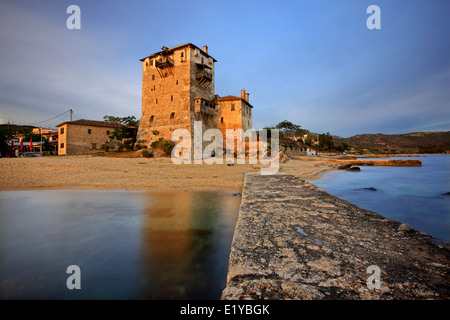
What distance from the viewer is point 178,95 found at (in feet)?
96.9

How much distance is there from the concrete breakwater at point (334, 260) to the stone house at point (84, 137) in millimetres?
37921

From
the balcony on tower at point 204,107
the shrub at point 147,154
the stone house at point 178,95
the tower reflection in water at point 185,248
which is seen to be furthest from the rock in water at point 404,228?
the balcony on tower at point 204,107

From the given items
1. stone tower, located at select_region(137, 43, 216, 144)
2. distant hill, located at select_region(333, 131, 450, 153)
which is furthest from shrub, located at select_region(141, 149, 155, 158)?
distant hill, located at select_region(333, 131, 450, 153)

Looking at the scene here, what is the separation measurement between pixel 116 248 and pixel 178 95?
96.5 feet

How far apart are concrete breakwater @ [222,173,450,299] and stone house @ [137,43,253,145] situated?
2720cm

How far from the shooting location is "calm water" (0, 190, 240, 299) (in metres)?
2.47

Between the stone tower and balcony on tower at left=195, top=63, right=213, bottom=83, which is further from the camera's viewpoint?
balcony on tower at left=195, top=63, right=213, bottom=83

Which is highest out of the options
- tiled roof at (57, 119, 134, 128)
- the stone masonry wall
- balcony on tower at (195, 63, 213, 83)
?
balcony on tower at (195, 63, 213, 83)

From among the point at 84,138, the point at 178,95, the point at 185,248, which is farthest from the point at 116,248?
the point at 84,138

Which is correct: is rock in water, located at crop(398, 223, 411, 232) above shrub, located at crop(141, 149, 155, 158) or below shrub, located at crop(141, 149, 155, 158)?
below

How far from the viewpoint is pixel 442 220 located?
5172mm

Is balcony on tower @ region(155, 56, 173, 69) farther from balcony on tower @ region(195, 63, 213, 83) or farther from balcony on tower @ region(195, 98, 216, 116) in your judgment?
balcony on tower @ region(195, 98, 216, 116)

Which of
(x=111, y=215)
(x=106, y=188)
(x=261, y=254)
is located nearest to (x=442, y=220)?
(x=261, y=254)
